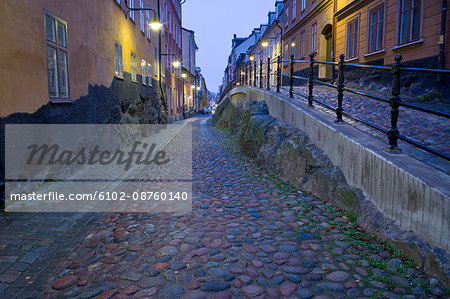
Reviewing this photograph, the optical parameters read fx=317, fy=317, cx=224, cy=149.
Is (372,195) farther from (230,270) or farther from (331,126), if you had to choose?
(230,270)

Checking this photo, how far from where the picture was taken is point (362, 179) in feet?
13.1

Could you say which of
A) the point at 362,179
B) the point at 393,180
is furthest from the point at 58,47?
the point at 393,180

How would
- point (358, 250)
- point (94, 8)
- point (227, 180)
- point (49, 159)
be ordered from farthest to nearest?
point (94, 8), point (227, 180), point (49, 159), point (358, 250)

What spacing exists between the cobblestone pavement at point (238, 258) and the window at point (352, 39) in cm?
1009

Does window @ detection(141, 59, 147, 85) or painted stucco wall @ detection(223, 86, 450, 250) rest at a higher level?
window @ detection(141, 59, 147, 85)

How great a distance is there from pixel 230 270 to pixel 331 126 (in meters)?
3.13

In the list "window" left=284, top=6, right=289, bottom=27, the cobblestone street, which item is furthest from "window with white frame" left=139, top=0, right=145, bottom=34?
"window" left=284, top=6, right=289, bottom=27

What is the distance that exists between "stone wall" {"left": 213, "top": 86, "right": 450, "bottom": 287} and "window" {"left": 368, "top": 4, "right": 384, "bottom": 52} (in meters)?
5.36

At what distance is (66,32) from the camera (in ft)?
22.2

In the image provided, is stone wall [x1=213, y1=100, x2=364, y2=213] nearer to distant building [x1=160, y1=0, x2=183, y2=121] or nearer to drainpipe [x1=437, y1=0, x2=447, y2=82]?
drainpipe [x1=437, y1=0, x2=447, y2=82]

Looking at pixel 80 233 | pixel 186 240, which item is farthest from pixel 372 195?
pixel 80 233

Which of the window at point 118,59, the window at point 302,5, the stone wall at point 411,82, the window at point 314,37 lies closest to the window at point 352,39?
the stone wall at point 411,82

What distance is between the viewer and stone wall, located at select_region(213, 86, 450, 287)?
2729 mm

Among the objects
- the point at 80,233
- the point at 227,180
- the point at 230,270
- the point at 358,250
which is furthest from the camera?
the point at 227,180
